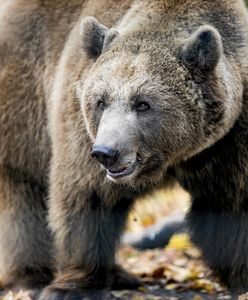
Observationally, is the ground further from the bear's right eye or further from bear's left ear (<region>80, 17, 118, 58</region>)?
bear's left ear (<region>80, 17, 118, 58</region>)

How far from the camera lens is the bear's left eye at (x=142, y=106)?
21.8 feet

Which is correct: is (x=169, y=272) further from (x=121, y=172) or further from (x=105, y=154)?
(x=105, y=154)

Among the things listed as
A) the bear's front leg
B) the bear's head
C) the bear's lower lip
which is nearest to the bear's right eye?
the bear's head

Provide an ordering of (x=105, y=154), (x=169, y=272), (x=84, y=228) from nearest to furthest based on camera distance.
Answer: (x=105, y=154) < (x=84, y=228) < (x=169, y=272)

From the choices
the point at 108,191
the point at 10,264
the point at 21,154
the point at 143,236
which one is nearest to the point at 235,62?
the point at 108,191

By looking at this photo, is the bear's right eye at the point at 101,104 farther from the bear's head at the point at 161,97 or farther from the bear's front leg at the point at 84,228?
the bear's front leg at the point at 84,228

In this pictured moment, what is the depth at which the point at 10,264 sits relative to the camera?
8562 mm

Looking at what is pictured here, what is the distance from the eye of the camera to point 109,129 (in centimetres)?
643

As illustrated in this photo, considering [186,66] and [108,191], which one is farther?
[108,191]

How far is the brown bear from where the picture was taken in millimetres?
6688

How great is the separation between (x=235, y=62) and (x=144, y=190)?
1.37m

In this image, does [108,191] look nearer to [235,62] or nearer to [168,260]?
[235,62]

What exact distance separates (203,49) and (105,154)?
116 centimetres

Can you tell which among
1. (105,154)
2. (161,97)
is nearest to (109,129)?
(105,154)
